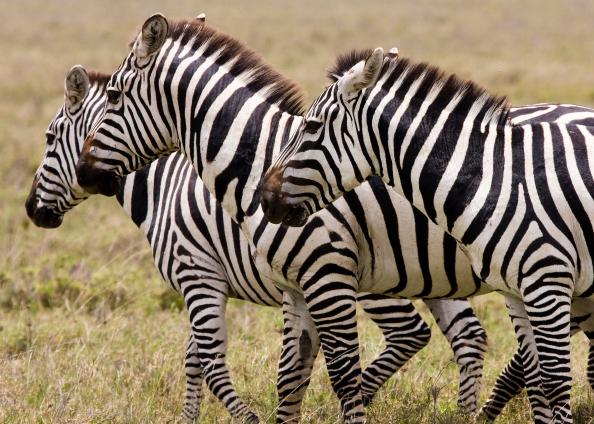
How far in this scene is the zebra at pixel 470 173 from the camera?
15.1 ft

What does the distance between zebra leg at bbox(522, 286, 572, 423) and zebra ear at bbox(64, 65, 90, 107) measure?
343 cm

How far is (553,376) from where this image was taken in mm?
4695

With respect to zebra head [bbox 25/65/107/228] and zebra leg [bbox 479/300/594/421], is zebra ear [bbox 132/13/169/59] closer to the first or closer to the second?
zebra head [bbox 25/65/107/228]

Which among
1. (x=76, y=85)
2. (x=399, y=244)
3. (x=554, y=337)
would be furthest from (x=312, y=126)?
(x=76, y=85)

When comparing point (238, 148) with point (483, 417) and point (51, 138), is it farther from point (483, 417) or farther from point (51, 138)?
point (483, 417)

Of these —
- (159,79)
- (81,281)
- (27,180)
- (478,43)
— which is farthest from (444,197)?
(478,43)

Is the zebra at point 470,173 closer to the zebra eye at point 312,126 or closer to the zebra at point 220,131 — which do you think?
the zebra eye at point 312,126

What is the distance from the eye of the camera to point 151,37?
551 cm

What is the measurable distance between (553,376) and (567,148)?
3.75 feet

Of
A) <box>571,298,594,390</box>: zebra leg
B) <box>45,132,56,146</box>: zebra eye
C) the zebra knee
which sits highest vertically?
<box>45,132,56,146</box>: zebra eye

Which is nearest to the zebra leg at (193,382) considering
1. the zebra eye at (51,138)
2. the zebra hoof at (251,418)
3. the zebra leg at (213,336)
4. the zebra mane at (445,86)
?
the zebra leg at (213,336)

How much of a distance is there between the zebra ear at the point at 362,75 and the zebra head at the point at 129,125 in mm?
1260

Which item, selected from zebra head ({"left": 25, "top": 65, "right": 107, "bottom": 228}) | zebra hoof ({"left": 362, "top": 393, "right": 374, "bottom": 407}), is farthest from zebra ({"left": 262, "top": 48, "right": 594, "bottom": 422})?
zebra head ({"left": 25, "top": 65, "right": 107, "bottom": 228})

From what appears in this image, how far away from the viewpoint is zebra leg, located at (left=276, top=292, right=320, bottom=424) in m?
5.86
